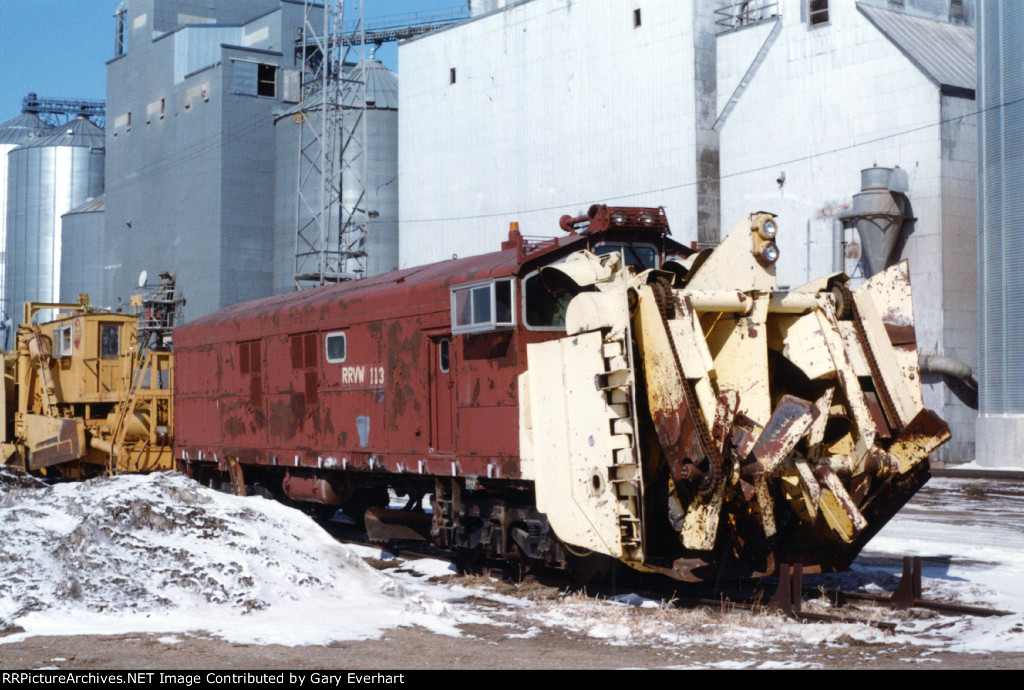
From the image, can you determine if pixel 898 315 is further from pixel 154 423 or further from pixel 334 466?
pixel 154 423

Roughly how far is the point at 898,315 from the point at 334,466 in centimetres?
737

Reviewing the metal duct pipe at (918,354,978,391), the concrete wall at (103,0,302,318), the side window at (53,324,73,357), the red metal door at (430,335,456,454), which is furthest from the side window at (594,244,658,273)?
the concrete wall at (103,0,302,318)

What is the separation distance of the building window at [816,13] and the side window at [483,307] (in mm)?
24787

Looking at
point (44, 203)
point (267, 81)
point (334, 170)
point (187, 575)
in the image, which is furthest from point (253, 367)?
point (44, 203)

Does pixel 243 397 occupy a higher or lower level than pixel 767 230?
lower

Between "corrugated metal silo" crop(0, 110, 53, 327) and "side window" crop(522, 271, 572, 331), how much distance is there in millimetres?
67448

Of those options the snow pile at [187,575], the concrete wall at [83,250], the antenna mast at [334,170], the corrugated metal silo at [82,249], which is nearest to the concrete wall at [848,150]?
the antenna mast at [334,170]

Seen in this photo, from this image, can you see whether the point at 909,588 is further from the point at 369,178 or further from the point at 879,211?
the point at 369,178

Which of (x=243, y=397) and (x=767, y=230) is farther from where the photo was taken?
(x=243, y=397)

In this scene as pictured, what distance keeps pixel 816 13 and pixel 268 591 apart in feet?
93.7

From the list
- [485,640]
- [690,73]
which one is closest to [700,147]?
[690,73]

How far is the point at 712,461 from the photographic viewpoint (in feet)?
29.0

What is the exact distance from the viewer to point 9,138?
76.6m

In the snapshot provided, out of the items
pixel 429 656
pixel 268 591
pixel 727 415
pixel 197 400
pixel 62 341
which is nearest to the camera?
pixel 429 656
